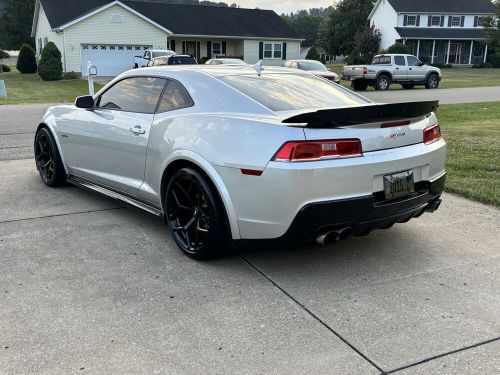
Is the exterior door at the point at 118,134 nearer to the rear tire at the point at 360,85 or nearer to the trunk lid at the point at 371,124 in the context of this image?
the trunk lid at the point at 371,124

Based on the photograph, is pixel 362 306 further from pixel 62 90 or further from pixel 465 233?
pixel 62 90

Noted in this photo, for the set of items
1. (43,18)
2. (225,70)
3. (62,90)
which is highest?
(43,18)

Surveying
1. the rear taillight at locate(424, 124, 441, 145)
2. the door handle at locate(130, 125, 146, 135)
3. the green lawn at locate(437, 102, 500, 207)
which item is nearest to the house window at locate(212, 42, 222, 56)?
the green lawn at locate(437, 102, 500, 207)

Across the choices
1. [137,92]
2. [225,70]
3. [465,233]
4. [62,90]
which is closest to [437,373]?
[465,233]

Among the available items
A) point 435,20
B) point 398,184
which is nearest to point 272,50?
point 435,20

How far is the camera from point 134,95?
5.07m

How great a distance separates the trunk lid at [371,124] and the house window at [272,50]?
41567 mm

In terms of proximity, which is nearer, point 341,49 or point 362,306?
point 362,306

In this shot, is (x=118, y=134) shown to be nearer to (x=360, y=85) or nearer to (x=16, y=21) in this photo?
(x=360, y=85)

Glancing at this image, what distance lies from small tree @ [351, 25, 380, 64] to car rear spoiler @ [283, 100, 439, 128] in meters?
52.5

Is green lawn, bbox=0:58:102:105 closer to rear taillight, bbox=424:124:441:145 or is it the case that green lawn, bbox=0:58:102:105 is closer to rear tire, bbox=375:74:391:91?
rear tire, bbox=375:74:391:91

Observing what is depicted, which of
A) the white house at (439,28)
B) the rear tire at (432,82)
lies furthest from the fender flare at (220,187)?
the white house at (439,28)

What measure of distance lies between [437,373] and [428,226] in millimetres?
2560

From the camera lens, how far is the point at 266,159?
3.55m
